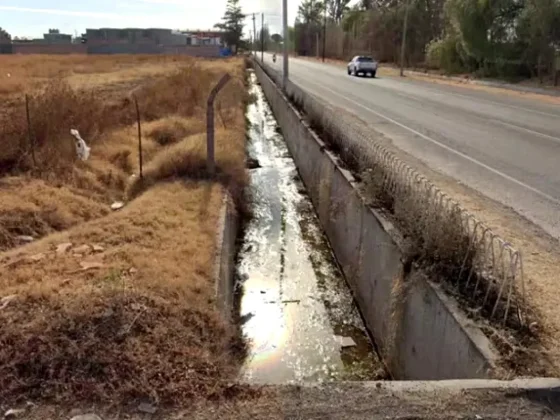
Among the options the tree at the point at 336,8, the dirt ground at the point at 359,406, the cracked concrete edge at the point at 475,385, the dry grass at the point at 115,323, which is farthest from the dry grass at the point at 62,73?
the tree at the point at 336,8

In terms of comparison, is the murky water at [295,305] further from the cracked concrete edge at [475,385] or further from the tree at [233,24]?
the tree at [233,24]

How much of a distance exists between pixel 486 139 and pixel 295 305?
7182 millimetres

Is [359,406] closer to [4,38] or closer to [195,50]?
[195,50]

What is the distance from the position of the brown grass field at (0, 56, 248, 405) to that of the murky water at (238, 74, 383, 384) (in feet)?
2.19

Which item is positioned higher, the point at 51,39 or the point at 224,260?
the point at 51,39

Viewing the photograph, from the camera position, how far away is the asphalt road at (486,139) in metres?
7.94

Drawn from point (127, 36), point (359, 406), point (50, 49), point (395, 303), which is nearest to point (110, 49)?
point (127, 36)

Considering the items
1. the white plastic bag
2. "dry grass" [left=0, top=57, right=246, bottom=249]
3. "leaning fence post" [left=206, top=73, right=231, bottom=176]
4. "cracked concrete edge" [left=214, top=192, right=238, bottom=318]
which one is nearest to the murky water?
"cracked concrete edge" [left=214, top=192, right=238, bottom=318]

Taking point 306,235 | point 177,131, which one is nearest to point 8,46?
point 177,131

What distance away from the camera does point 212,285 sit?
5.68m

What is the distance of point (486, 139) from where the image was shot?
492 inches

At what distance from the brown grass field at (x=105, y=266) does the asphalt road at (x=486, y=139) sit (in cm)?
403

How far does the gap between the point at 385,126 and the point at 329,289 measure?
25.8 ft

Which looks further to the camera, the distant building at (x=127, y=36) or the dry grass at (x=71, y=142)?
the distant building at (x=127, y=36)
